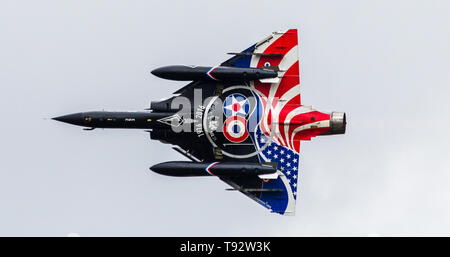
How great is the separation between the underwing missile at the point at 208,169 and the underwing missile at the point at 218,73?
4.29 metres

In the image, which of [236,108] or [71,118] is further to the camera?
[71,118]

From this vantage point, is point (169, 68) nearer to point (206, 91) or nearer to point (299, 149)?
point (206, 91)

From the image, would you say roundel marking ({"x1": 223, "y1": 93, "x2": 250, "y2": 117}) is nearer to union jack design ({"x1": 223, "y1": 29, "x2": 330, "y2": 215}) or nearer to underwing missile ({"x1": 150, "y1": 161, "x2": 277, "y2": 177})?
union jack design ({"x1": 223, "y1": 29, "x2": 330, "y2": 215})

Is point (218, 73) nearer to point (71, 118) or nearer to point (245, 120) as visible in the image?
point (245, 120)

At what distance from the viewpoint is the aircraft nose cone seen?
1631 inches

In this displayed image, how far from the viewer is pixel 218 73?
4097 cm

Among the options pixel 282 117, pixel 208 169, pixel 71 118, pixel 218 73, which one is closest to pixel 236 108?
pixel 218 73


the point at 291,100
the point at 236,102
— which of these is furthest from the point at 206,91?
the point at 291,100

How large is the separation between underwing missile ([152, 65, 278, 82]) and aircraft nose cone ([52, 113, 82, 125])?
5.09 metres

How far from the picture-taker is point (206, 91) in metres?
41.7

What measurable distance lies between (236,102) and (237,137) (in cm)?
179

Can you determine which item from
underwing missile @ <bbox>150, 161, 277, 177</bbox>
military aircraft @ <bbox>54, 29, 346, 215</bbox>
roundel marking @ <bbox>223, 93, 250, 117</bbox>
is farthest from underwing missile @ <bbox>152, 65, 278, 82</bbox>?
underwing missile @ <bbox>150, 161, 277, 177</bbox>

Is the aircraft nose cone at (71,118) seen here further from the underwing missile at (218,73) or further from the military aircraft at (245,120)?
the underwing missile at (218,73)

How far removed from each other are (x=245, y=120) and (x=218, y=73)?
8.99ft
